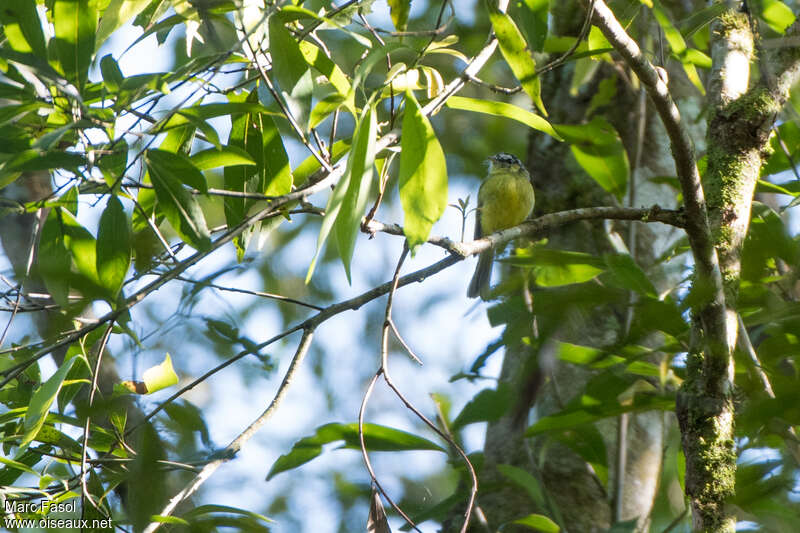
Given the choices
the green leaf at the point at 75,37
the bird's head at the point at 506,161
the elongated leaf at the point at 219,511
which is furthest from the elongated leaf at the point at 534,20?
the bird's head at the point at 506,161

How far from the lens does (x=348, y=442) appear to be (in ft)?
6.72

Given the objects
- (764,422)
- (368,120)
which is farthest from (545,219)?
(764,422)

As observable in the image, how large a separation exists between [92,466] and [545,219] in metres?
1.22

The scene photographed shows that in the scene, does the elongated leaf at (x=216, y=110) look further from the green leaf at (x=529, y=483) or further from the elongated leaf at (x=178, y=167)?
the green leaf at (x=529, y=483)

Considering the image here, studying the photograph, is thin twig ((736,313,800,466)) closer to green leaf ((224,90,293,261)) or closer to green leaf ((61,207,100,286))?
green leaf ((224,90,293,261))

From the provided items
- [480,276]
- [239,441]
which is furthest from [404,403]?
[480,276]

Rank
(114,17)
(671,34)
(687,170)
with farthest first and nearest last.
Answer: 1. (671,34)
2. (687,170)
3. (114,17)

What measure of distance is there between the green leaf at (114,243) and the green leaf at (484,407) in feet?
2.66

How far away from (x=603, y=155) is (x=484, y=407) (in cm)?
130

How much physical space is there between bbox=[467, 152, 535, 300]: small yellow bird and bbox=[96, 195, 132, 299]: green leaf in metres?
2.40

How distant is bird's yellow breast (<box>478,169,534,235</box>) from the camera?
3680 millimetres

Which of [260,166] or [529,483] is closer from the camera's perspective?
[260,166]

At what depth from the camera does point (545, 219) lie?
1.81m

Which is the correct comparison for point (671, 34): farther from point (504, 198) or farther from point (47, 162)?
point (504, 198)
